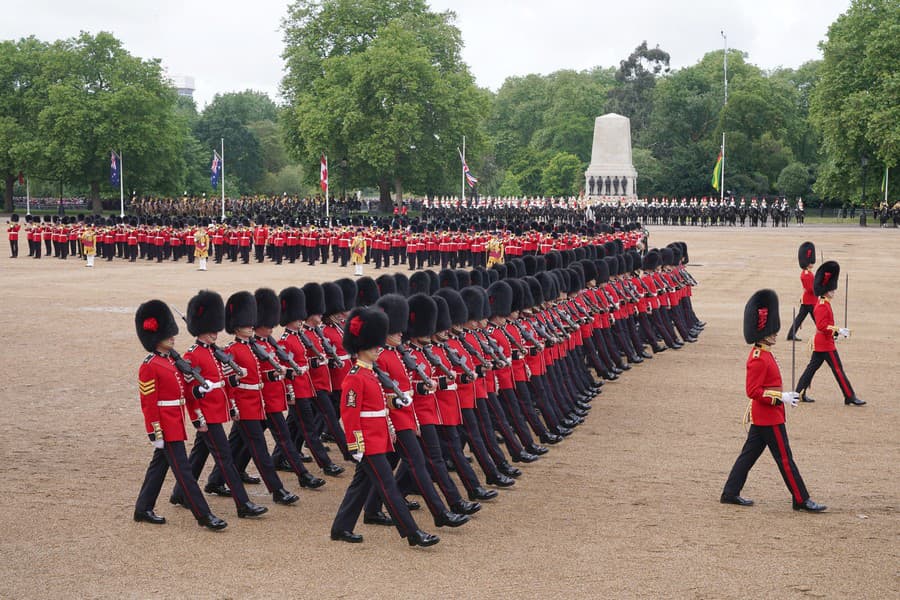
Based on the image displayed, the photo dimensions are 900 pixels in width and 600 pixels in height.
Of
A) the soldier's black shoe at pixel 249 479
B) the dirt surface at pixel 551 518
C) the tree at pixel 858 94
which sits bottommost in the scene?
the soldier's black shoe at pixel 249 479

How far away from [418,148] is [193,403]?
49.2 meters

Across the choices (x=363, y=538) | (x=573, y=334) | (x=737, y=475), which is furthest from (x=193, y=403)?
(x=573, y=334)

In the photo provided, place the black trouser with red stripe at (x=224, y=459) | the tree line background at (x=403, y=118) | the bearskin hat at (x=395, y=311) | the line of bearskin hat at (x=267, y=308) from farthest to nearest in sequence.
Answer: the tree line background at (x=403, y=118)
the line of bearskin hat at (x=267, y=308)
the black trouser with red stripe at (x=224, y=459)
the bearskin hat at (x=395, y=311)

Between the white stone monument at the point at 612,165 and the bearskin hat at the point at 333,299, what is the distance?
51.7m

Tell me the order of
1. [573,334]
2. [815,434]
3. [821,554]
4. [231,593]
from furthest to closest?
[573,334] → [815,434] → [821,554] → [231,593]

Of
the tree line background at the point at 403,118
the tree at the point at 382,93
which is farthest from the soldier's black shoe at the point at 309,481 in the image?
the tree at the point at 382,93

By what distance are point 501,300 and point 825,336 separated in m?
3.89

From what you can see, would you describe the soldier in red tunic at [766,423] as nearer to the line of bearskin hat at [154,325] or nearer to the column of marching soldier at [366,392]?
the column of marching soldier at [366,392]

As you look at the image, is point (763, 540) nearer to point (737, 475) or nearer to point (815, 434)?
point (737, 475)

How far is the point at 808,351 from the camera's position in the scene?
15.1 metres

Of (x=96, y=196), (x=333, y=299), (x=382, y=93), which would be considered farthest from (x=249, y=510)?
(x=96, y=196)

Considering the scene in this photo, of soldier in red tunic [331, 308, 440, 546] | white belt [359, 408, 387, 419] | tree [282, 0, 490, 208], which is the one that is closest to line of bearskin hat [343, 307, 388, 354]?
soldier in red tunic [331, 308, 440, 546]

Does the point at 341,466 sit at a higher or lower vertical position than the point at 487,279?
lower

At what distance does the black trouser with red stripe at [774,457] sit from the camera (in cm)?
766
